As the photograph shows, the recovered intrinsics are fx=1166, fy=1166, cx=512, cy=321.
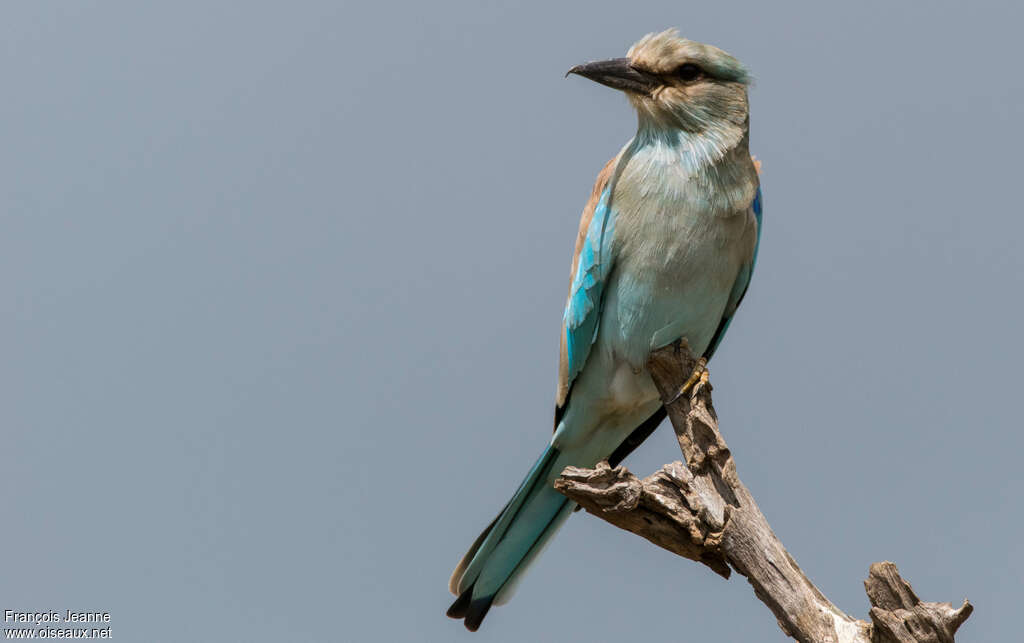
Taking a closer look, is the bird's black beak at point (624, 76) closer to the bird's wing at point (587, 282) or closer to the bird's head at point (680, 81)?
the bird's head at point (680, 81)

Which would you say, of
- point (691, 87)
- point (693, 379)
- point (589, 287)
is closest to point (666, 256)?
point (589, 287)

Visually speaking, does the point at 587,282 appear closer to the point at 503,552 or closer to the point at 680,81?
the point at 680,81

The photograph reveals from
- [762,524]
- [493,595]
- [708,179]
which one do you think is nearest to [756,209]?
[708,179]

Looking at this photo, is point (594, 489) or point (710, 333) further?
point (710, 333)

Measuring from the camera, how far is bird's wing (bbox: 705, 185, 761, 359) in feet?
19.2

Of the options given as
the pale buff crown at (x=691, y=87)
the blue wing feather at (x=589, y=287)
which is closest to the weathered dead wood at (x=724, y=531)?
the blue wing feather at (x=589, y=287)

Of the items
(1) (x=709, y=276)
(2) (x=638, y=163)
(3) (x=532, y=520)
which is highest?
(2) (x=638, y=163)

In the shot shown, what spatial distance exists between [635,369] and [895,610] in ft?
6.77

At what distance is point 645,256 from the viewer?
5531mm

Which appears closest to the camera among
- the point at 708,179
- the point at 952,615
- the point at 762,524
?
the point at 952,615

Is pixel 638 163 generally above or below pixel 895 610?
above

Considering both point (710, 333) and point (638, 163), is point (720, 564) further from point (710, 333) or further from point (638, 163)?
point (638, 163)

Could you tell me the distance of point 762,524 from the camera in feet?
14.8

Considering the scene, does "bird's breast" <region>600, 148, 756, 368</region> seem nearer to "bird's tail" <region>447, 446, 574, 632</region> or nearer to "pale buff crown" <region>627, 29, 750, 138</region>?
"pale buff crown" <region>627, 29, 750, 138</region>
